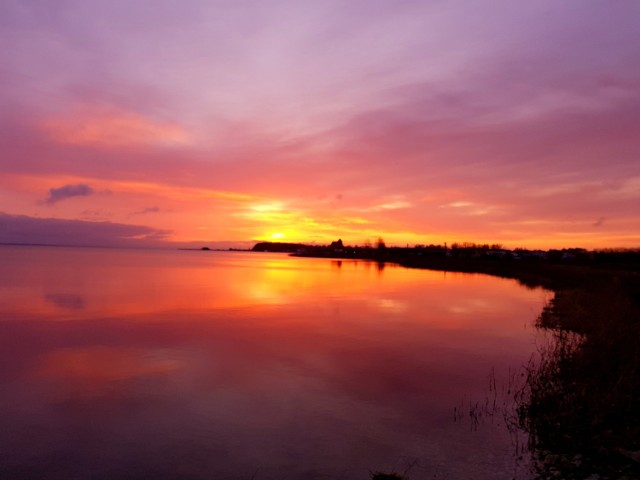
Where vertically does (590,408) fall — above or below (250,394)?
above

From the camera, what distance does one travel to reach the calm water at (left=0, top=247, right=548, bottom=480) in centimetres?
1088

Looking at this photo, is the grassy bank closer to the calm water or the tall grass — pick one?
the tall grass

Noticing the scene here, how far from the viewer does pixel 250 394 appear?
15930mm

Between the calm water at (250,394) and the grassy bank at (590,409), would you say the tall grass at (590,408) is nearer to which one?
the grassy bank at (590,409)

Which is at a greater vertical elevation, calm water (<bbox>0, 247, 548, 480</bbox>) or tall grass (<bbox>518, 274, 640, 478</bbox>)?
A: tall grass (<bbox>518, 274, 640, 478</bbox>)

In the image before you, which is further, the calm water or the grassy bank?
the calm water

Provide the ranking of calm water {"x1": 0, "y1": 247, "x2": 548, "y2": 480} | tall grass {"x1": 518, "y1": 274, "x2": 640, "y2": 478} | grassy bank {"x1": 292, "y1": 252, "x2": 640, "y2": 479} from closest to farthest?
grassy bank {"x1": 292, "y1": 252, "x2": 640, "y2": 479}, tall grass {"x1": 518, "y1": 274, "x2": 640, "y2": 478}, calm water {"x1": 0, "y1": 247, "x2": 548, "y2": 480}

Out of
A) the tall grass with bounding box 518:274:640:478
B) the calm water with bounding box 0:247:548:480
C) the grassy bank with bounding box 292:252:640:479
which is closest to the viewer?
the grassy bank with bounding box 292:252:640:479

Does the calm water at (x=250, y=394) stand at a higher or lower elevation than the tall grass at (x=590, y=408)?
lower

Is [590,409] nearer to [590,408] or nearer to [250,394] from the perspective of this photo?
[590,408]

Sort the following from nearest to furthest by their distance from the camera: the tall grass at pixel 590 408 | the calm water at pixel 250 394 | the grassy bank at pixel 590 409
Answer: the grassy bank at pixel 590 409 → the tall grass at pixel 590 408 → the calm water at pixel 250 394

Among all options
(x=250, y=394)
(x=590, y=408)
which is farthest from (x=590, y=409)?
(x=250, y=394)

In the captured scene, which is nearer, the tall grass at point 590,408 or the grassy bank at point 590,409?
A: the grassy bank at point 590,409

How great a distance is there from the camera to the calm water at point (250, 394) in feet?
35.7
